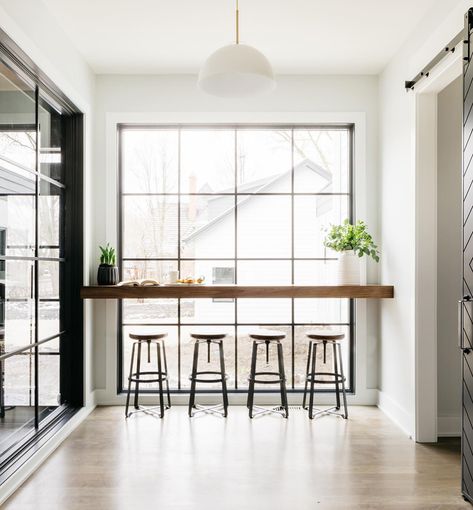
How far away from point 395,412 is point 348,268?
125 cm

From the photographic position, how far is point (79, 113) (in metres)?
4.40

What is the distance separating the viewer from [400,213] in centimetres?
414

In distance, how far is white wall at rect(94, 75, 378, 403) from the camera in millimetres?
4711

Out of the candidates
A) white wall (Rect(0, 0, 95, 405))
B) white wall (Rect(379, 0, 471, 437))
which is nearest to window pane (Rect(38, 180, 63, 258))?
white wall (Rect(0, 0, 95, 405))

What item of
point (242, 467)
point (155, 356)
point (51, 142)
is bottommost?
point (242, 467)

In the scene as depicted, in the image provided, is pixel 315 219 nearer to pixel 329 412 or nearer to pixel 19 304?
pixel 329 412

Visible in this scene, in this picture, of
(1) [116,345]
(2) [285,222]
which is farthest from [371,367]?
(1) [116,345]

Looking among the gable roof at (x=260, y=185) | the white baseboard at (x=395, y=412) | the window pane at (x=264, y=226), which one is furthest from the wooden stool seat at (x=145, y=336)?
the white baseboard at (x=395, y=412)

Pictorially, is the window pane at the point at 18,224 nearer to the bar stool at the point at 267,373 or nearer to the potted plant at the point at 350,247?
the bar stool at the point at 267,373

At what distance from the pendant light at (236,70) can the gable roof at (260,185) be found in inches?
76.3

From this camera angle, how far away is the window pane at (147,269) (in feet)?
15.9

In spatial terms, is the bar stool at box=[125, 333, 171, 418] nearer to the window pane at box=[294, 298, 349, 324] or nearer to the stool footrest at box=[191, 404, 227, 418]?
the stool footrest at box=[191, 404, 227, 418]

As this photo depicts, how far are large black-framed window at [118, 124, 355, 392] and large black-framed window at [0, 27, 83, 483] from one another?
592 mm

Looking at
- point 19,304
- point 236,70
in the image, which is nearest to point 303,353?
point 19,304
